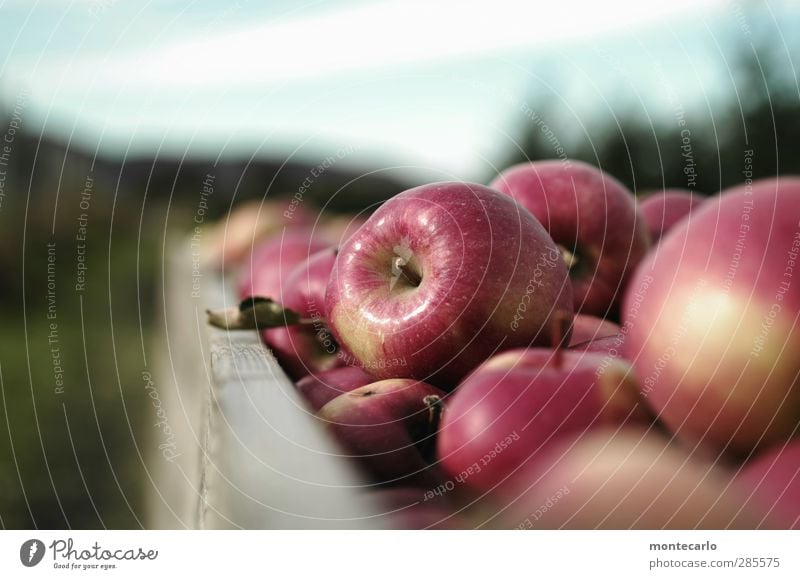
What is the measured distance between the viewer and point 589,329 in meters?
0.53

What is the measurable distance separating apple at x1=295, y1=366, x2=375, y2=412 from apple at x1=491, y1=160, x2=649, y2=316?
0.56 ft

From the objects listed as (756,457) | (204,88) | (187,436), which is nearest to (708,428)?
(756,457)

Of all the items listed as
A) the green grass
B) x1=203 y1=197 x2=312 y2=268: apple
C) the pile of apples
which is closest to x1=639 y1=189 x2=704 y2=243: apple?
the pile of apples

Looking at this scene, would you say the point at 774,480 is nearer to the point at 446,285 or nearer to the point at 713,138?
the point at 446,285

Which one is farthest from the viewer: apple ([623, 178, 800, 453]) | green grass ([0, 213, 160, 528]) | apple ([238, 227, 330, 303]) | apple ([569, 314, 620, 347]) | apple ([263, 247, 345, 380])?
green grass ([0, 213, 160, 528])

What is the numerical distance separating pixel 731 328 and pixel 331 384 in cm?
26

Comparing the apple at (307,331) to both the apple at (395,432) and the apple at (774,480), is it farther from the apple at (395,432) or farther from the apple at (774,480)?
the apple at (774,480)

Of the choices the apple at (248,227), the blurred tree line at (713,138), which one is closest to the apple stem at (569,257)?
the blurred tree line at (713,138)

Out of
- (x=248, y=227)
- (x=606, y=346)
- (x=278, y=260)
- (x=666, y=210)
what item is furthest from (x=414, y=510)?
(x=248, y=227)

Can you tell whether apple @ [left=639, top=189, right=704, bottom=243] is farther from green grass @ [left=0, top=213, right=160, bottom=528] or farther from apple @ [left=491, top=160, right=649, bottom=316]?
green grass @ [left=0, top=213, right=160, bottom=528]

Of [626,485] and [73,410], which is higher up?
[626,485]

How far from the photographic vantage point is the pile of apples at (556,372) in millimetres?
415

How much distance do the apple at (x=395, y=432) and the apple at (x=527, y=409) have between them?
26mm

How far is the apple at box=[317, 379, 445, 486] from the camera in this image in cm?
47
